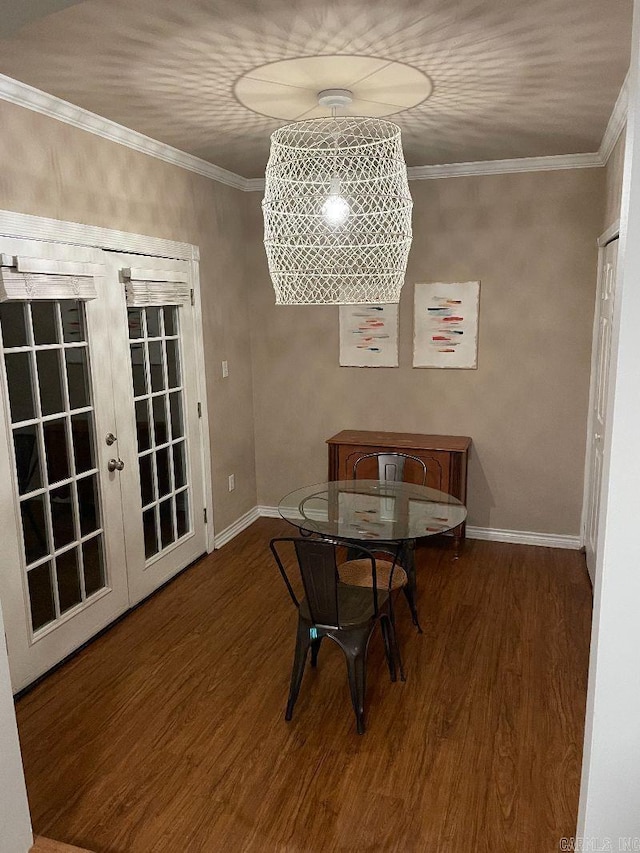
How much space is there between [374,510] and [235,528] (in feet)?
6.01

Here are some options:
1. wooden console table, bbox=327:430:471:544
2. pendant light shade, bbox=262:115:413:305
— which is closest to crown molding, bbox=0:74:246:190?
pendant light shade, bbox=262:115:413:305

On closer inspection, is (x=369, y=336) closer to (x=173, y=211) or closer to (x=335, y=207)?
(x=173, y=211)

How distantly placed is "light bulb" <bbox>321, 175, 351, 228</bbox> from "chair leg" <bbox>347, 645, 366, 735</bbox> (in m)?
1.70

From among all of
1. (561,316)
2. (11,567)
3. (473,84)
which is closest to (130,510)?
(11,567)

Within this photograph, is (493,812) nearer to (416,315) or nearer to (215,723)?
(215,723)

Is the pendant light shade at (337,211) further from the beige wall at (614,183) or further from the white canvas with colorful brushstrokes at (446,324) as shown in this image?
the white canvas with colorful brushstrokes at (446,324)

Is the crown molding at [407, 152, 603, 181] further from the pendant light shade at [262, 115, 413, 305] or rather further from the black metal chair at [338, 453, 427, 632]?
the pendant light shade at [262, 115, 413, 305]

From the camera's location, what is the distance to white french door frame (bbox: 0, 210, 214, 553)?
279 cm

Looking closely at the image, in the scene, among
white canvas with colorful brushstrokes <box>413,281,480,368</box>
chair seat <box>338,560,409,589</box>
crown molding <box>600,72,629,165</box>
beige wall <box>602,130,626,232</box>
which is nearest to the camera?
crown molding <box>600,72,629,165</box>

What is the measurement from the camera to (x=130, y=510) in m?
3.63

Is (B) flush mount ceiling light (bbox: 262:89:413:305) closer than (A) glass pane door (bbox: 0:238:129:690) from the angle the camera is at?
Yes

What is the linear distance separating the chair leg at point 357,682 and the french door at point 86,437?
148cm

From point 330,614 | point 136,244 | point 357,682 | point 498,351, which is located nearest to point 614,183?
point 498,351

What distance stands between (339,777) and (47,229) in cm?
261
